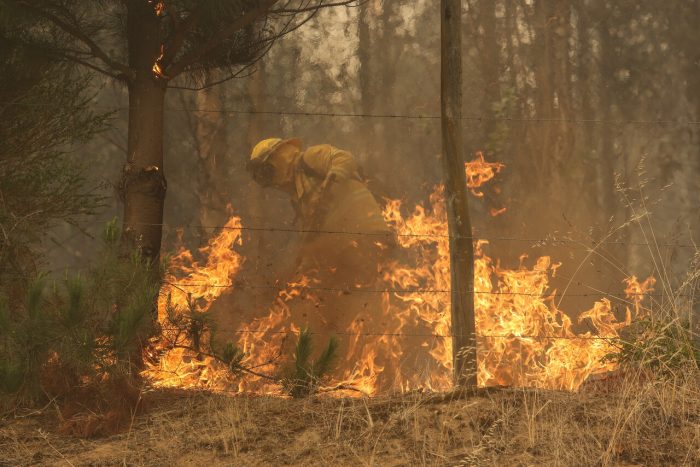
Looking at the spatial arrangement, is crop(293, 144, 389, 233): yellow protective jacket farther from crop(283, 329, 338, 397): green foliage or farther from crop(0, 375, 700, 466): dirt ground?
crop(0, 375, 700, 466): dirt ground

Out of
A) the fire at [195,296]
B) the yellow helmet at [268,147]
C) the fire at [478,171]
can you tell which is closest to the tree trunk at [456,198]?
the fire at [195,296]

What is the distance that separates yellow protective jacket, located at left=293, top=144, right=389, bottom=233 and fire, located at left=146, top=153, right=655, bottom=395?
967 mm

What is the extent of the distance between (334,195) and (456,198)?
5.88m

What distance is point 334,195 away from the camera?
13211 millimetres

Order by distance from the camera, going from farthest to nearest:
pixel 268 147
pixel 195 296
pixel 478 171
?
pixel 478 171 → pixel 268 147 → pixel 195 296

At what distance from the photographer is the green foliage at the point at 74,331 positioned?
5.52 meters

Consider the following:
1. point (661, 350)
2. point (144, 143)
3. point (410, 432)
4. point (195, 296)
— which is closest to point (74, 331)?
point (410, 432)

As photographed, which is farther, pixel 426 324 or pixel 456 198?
pixel 426 324

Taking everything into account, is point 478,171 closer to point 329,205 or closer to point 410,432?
point 329,205

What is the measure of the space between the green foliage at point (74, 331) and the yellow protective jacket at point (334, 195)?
679cm

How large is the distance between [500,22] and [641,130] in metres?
3.88

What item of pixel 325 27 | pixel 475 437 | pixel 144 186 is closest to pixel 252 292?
pixel 325 27

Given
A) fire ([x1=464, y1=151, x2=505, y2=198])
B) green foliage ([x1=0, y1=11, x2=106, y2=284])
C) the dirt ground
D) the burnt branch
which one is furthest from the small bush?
fire ([x1=464, y1=151, x2=505, y2=198])

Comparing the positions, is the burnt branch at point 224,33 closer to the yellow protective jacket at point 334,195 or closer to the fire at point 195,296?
the fire at point 195,296
